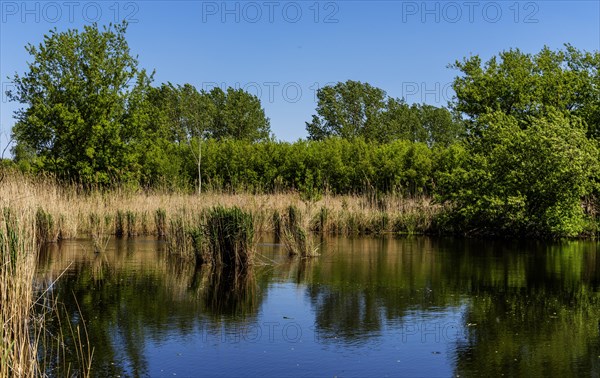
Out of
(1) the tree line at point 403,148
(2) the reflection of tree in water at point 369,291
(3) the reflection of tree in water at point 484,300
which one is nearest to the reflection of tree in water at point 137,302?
(2) the reflection of tree in water at point 369,291

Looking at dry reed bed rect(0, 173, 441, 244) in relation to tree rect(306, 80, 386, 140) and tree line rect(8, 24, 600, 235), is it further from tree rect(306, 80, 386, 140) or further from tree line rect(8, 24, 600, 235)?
tree rect(306, 80, 386, 140)

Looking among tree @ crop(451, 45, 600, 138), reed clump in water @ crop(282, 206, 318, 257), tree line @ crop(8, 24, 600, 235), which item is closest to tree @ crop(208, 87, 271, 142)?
tree line @ crop(8, 24, 600, 235)

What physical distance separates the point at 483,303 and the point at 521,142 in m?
14.2

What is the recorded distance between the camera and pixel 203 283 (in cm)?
1317

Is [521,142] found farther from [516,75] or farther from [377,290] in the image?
[377,290]

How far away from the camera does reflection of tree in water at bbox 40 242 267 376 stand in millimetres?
8234

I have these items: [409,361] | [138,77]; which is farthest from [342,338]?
[138,77]

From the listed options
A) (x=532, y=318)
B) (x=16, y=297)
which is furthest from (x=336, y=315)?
(x=16, y=297)

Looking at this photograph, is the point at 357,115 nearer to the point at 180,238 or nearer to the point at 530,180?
the point at 530,180

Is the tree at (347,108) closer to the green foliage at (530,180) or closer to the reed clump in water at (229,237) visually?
the green foliage at (530,180)

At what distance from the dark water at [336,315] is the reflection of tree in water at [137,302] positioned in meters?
0.03

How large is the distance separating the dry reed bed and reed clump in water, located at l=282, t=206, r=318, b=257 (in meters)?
0.35

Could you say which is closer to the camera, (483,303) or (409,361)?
(409,361)

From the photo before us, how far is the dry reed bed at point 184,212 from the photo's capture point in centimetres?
1970
